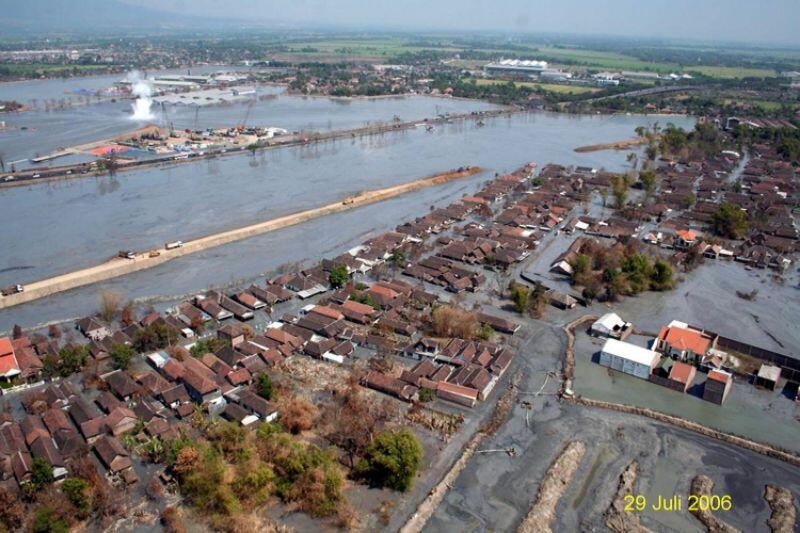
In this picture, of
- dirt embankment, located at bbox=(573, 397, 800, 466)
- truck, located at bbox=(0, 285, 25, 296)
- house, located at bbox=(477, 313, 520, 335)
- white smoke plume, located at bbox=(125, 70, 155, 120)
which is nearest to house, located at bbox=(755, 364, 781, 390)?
dirt embankment, located at bbox=(573, 397, 800, 466)

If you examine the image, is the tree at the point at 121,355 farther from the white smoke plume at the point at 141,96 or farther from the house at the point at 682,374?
the white smoke plume at the point at 141,96

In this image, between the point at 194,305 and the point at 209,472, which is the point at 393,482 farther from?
the point at 194,305

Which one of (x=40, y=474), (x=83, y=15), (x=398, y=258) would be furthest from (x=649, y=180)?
(x=83, y=15)

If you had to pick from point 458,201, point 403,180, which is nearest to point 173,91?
point 403,180

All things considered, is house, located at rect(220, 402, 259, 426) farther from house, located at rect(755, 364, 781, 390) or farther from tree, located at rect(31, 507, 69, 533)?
house, located at rect(755, 364, 781, 390)

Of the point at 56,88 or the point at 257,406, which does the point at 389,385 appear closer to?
the point at 257,406

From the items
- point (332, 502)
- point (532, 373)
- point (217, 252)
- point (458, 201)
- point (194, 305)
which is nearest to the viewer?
point (332, 502)
